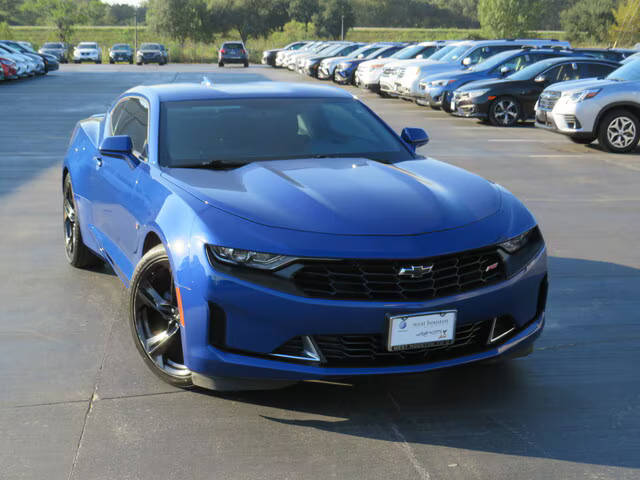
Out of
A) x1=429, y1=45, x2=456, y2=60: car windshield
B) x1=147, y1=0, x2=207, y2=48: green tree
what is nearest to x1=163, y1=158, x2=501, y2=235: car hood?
x1=429, y1=45, x2=456, y2=60: car windshield

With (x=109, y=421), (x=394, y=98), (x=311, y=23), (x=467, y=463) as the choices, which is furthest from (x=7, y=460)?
(x=311, y=23)

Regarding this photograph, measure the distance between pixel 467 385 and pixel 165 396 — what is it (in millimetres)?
1519

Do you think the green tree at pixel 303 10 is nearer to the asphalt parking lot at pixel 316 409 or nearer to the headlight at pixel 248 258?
the asphalt parking lot at pixel 316 409

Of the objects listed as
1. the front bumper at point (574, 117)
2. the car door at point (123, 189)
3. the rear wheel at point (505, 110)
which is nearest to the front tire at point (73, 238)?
the car door at point (123, 189)

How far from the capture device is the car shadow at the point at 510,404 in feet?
11.7

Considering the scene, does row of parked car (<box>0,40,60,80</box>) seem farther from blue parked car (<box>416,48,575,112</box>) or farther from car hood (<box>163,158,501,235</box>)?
car hood (<box>163,158,501,235</box>)

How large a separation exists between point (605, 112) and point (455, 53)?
1049 cm

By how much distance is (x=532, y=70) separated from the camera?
60.1ft

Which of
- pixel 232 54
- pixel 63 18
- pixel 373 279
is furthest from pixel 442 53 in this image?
pixel 63 18

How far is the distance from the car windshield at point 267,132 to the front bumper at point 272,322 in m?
1.34

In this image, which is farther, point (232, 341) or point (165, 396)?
point (165, 396)

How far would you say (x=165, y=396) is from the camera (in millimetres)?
4031

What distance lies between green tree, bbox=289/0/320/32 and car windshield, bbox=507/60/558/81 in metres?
72.2

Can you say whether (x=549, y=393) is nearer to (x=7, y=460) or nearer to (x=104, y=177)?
(x=7, y=460)
